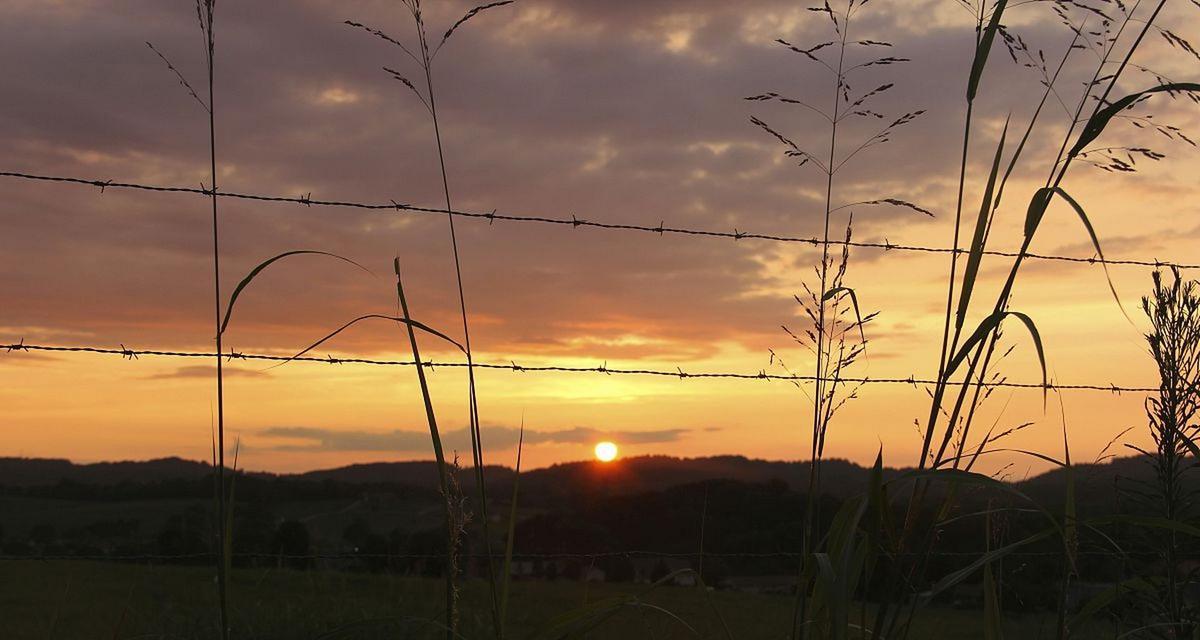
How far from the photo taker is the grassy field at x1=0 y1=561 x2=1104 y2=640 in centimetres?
263

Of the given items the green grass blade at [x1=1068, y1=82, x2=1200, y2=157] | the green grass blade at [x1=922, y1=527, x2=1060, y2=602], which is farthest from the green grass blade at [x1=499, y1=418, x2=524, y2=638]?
the green grass blade at [x1=1068, y1=82, x2=1200, y2=157]

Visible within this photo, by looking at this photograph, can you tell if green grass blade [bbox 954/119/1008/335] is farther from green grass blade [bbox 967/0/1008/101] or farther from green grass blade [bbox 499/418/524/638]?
green grass blade [bbox 499/418/524/638]

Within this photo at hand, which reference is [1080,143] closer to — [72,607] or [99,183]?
[99,183]

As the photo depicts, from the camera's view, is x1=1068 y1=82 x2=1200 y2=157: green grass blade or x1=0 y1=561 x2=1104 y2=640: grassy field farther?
x1=0 y1=561 x2=1104 y2=640: grassy field

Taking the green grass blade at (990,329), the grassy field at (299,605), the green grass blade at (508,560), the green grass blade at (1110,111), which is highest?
the green grass blade at (1110,111)

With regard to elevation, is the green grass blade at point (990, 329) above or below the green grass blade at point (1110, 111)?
below

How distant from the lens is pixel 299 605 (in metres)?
3.10

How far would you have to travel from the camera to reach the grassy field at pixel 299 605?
8.63 ft

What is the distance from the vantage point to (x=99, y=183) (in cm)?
274

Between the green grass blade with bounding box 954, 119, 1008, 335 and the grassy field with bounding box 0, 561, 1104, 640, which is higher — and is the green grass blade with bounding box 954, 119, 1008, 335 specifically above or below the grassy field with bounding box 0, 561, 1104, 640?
above

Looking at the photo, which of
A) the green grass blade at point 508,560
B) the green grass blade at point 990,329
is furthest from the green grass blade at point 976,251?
the green grass blade at point 508,560

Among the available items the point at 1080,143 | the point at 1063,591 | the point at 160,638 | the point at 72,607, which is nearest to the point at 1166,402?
the point at 1063,591

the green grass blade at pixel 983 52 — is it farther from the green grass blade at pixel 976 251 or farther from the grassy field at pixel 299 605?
the grassy field at pixel 299 605

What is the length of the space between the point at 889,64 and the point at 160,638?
76.6 inches
